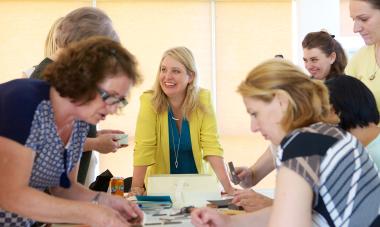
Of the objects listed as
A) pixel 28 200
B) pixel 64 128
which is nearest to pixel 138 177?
pixel 64 128

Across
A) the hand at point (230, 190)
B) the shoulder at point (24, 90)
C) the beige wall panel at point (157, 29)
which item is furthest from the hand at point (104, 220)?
the beige wall panel at point (157, 29)

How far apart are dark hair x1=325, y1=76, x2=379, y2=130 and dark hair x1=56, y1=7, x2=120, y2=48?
989 millimetres

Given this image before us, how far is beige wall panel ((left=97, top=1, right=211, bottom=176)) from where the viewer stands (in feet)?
17.2

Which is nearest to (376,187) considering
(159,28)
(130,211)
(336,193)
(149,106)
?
(336,193)

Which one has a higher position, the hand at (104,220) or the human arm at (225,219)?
the hand at (104,220)

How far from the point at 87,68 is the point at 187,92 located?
1.46 m

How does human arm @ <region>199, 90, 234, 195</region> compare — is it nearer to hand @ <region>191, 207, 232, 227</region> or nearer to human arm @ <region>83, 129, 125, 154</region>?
human arm @ <region>83, 129, 125, 154</region>

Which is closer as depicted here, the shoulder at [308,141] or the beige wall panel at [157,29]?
the shoulder at [308,141]

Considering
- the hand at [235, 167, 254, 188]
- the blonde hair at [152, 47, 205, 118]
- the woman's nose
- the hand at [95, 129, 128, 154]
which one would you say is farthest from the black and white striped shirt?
the blonde hair at [152, 47, 205, 118]

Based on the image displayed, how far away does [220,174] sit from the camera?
9.09 ft

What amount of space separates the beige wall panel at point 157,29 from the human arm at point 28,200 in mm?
3756

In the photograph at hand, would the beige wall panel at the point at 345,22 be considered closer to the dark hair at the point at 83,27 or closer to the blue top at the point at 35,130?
the dark hair at the point at 83,27

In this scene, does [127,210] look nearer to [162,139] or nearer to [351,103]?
[351,103]

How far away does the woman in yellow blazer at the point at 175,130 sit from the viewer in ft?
9.14
